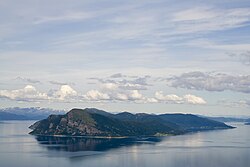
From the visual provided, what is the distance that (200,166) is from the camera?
161250mm

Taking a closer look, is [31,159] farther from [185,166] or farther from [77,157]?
[185,166]

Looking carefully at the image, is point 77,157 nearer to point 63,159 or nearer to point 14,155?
point 63,159

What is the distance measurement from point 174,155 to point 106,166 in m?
49.5

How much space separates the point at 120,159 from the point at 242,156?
59.7 meters

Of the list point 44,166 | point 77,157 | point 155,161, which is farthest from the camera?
point 77,157

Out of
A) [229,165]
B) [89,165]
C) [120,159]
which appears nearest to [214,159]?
[229,165]

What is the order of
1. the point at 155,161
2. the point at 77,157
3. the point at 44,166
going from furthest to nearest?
1. the point at 77,157
2. the point at 155,161
3. the point at 44,166

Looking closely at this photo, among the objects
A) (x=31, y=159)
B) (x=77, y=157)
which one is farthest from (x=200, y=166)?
(x=31, y=159)

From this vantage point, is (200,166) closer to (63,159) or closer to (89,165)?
(89,165)

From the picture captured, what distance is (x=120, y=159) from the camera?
184m

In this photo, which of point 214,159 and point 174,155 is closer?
point 214,159

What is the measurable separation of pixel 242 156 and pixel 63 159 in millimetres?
85417

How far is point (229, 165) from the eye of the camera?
164375mm

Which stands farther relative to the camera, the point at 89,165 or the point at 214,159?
the point at 214,159
